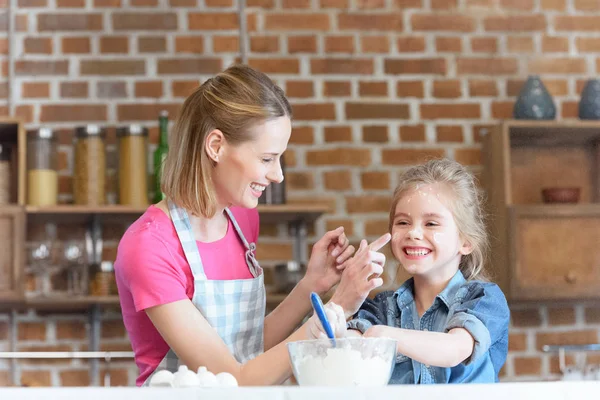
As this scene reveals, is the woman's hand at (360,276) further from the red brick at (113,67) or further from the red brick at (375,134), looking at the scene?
the red brick at (113,67)

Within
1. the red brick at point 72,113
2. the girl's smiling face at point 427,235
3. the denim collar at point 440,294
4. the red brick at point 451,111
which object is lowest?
the denim collar at point 440,294

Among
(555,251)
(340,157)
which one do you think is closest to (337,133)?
(340,157)

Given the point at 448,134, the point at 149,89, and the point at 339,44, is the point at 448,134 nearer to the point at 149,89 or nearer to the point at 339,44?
the point at 339,44

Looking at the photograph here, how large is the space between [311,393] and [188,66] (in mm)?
2376

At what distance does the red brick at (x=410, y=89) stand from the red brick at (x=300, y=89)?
0.33 m

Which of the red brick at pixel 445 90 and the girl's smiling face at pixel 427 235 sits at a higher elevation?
the red brick at pixel 445 90

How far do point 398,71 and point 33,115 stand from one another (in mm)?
1341

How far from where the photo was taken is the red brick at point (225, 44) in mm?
3104

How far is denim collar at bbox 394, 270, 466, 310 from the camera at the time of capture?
154cm

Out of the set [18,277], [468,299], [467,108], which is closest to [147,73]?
[18,277]

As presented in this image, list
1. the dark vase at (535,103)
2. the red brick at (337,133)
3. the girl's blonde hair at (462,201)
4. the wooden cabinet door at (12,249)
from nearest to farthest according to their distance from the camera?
the girl's blonde hair at (462,201) < the wooden cabinet door at (12,249) < the dark vase at (535,103) < the red brick at (337,133)

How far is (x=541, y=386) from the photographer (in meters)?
0.89

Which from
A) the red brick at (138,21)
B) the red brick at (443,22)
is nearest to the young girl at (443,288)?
the red brick at (443,22)

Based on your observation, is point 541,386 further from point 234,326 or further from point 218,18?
point 218,18
